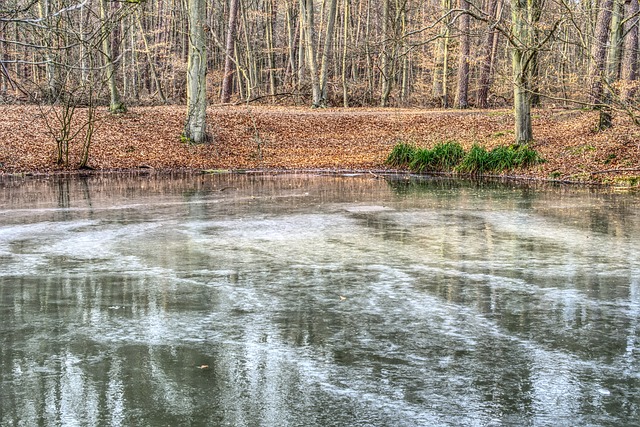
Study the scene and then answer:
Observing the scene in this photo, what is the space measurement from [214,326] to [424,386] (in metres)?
2.16

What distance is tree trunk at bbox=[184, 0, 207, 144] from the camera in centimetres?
2530

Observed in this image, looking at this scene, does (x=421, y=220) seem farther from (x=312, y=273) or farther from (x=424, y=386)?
(x=424, y=386)

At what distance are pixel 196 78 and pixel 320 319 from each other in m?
20.7

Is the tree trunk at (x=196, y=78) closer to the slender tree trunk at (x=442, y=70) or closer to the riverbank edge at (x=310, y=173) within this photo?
the riverbank edge at (x=310, y=173)

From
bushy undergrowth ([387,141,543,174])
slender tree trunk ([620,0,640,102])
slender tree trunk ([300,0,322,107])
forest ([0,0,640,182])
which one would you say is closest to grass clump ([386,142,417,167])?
bushy undergrowth ([387,141,543,174])

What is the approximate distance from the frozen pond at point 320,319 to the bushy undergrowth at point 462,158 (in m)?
8.38

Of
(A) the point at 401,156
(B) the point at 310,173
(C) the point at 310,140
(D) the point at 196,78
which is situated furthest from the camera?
(C) the point at 310,140

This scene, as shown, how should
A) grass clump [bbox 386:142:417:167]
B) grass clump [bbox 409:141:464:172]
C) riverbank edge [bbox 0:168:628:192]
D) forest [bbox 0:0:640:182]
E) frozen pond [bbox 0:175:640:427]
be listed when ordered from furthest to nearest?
grass clump [bbox 386:142:417:167], grass clump [bbox 409:141:464:172], forest [bbox 0:0:640:182], riverbank edge [bbox 0:168:628:192], frozen pond [bbox 0:175:640:427]

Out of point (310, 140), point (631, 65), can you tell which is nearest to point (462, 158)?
point (631, 65)

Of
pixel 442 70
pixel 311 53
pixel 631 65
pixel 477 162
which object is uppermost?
pixel 311 53

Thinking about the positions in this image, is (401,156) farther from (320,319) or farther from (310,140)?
(320,319)

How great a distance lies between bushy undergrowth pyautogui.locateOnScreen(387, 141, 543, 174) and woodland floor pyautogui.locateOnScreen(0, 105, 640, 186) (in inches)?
15.7

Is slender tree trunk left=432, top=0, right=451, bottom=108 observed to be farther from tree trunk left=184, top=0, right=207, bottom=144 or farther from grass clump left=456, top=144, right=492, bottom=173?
grass clump left=456, top=144, right=492, bottom=173

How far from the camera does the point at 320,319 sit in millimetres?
6477
